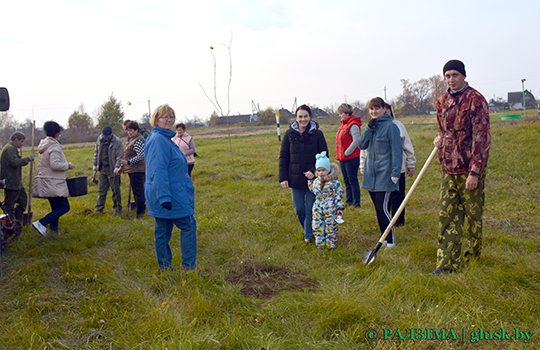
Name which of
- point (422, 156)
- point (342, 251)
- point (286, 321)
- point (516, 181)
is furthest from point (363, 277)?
point (422, 156)

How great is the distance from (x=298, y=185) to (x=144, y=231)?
2728 mm

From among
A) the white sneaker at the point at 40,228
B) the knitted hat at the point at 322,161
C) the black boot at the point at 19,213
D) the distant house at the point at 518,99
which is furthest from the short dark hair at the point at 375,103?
the distant house at the point at 518,99

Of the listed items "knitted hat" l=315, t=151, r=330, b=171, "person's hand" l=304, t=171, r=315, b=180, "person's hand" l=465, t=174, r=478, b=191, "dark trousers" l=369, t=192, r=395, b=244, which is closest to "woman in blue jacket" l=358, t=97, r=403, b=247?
"dark trousers" l=369, t=192, r=395, b=244

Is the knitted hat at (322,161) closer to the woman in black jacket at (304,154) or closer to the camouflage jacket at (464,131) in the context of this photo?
the woman in black jacket at (304,154)

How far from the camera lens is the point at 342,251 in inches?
187

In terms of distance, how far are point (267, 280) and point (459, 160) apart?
7.54 feet

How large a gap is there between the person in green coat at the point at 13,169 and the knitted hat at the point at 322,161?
4.68m

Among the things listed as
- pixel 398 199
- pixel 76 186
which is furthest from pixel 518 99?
pixel 76 186

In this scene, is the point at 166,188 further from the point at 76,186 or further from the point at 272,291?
the point at 76,186

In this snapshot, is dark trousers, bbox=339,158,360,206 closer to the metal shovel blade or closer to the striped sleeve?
the metal shovel blade

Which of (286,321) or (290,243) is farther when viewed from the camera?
(290,243)

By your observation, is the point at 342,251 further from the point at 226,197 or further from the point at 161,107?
the point at 226,197

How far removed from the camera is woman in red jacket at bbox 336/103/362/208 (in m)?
6.80

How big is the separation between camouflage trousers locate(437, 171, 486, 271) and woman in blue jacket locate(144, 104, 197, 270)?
262 cm
